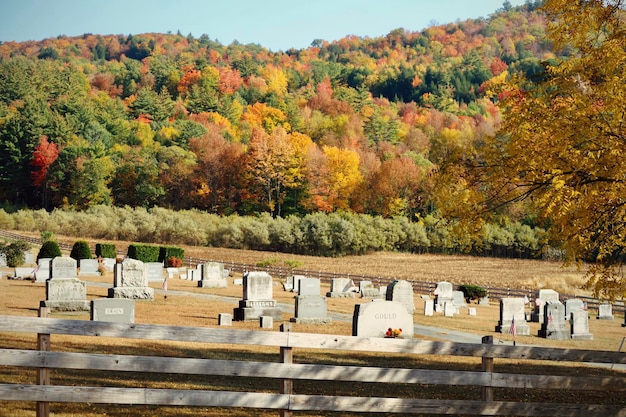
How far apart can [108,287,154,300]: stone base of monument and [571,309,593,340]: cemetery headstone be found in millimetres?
16441

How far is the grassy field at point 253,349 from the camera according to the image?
13.5m

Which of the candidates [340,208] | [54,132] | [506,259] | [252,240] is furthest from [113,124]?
[506,259]

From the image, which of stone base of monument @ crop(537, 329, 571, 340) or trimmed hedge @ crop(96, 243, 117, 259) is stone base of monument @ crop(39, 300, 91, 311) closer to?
stone base of monument @ crop(537, 329, 571, 340)

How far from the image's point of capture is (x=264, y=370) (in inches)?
353

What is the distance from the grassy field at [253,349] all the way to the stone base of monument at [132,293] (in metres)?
0.51

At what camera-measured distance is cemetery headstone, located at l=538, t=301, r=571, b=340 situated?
2822cm

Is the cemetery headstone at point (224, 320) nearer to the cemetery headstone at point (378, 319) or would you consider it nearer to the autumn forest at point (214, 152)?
the cemetery headstone at point (378, 319)

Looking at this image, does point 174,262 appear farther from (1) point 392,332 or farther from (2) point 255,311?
(1) point 392,332

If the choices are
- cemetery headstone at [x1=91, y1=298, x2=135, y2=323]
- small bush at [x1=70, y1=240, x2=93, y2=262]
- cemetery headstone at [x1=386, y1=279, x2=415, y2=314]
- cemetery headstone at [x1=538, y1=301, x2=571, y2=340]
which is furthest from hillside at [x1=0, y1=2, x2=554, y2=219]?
cemetery headstone at [x1=91, y1=298, x2=135, y2=323]

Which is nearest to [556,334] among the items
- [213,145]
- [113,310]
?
[113,310]

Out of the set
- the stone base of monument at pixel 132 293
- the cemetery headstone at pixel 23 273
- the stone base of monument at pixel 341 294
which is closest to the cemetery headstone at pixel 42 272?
the cemetery headstone at pixel 23 273

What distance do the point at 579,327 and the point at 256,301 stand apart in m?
11.5

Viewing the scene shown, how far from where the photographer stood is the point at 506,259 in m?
76.2

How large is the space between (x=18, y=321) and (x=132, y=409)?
2.89m
